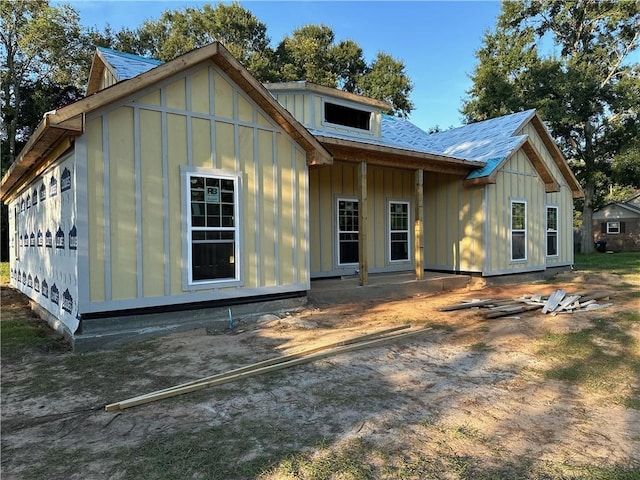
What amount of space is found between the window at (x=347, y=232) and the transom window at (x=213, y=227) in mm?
4620

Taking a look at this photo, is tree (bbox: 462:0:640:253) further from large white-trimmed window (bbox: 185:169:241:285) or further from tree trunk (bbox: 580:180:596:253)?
large white-trimmed window (bbox: 185:169:241:285)

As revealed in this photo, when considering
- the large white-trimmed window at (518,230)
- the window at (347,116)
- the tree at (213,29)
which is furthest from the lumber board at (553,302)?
the tree at (213,29)

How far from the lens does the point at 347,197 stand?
11.4m

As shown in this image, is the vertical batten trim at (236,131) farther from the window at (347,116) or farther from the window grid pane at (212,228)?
the window at (347,116)

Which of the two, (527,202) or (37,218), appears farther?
(527,202)

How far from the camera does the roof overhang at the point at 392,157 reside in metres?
8.77

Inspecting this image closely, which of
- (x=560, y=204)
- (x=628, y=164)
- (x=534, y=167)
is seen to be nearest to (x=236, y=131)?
(x=534, y=167)

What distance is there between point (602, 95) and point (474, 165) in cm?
1988

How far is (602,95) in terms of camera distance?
81.9ft

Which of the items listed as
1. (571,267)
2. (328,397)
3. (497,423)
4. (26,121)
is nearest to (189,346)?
(328,397)

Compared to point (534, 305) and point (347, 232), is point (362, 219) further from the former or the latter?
point (534, 305)

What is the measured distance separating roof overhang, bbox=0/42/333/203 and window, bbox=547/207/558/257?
377 inches

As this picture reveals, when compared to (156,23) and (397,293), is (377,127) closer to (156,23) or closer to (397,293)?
(397,293)

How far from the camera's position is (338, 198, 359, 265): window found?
1120cm
